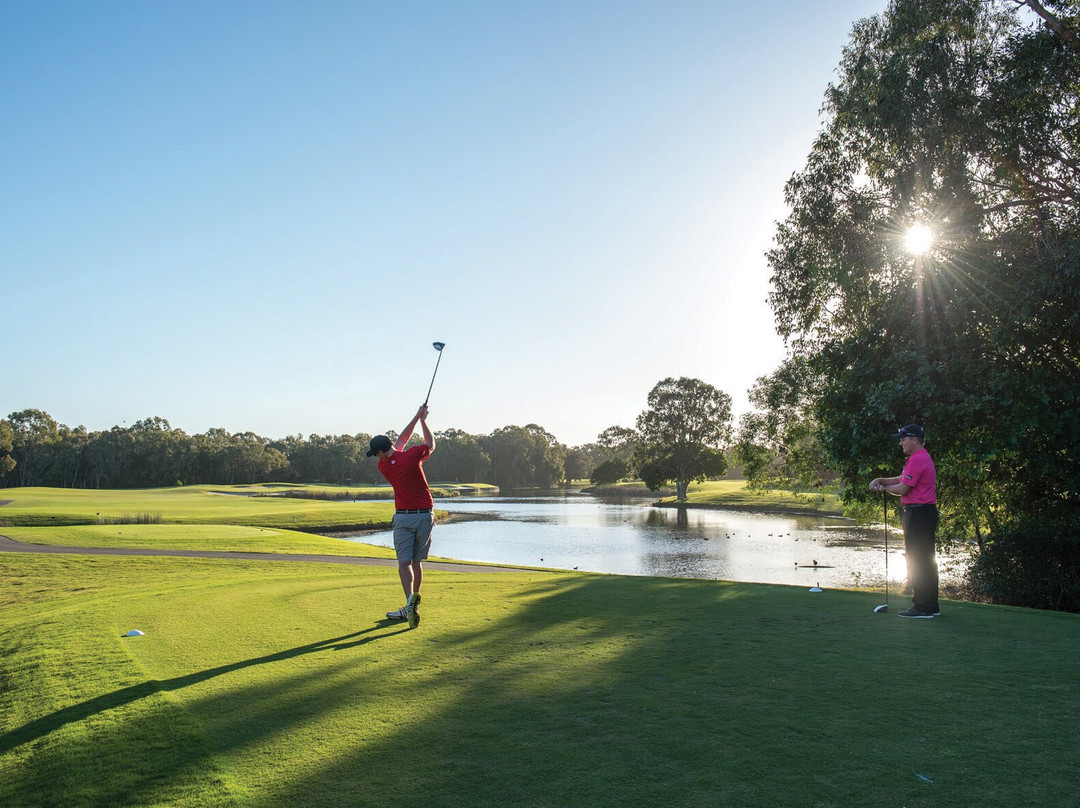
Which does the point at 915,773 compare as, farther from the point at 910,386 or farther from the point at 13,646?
the point at 910,386

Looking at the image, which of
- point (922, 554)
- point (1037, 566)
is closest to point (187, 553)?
point (922, 554)

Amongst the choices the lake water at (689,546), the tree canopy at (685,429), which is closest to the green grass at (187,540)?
the lake water at (689,546)

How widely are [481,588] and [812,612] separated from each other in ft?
17.8

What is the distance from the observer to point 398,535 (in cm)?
805

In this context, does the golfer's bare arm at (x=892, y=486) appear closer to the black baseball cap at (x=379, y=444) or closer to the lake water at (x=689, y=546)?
the black baseball cap at (x=379, y=444)

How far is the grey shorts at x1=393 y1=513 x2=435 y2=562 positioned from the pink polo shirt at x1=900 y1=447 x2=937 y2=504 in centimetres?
614

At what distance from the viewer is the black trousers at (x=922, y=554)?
8.49m

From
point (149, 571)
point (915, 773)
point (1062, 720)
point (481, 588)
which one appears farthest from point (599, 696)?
point (149, 571)

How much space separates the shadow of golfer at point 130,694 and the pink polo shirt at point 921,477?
6.95 m

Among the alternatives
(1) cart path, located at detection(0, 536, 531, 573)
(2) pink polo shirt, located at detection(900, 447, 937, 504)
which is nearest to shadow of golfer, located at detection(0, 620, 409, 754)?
(2) pink polo shirt, located at detection(900, 447, 937, 504)

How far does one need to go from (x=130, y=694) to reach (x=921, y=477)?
8980 millimetres

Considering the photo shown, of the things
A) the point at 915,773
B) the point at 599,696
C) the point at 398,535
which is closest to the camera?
the point at 915,773

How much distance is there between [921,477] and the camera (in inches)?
341

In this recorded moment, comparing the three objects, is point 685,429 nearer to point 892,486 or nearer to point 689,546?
point 689,546
